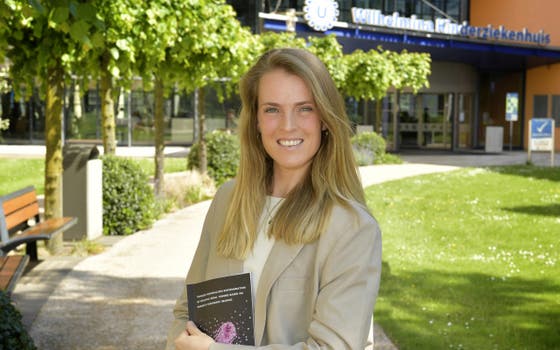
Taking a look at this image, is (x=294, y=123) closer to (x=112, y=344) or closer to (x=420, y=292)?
(x=112, y=344)

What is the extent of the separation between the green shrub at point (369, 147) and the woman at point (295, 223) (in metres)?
23.7

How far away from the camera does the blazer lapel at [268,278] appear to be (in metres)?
2.25

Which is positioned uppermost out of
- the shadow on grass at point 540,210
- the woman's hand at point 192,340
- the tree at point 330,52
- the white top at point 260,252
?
the tree at point 330,52

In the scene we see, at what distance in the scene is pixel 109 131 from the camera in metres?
13.0

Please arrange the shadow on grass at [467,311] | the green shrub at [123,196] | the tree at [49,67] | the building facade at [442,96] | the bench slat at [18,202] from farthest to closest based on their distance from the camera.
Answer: the building facade at [442,96] → the green shrub at [123,196] → the tree at [49,67] → the bench slat at [18,202] → the shadow on grass at [467,311]

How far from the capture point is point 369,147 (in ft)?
88.0

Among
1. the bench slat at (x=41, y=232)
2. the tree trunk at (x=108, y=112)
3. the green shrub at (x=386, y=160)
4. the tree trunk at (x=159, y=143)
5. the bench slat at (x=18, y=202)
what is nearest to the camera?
the bench slat at (x=41, y=232)

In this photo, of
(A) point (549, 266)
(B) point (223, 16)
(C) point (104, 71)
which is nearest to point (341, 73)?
(B) point (223, 16)

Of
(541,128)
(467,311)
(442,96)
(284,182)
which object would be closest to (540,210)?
(467,311)

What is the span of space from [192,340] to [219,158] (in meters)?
15.7

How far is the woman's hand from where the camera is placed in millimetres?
2262

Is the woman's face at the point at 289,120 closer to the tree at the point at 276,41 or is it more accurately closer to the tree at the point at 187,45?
the tree at the point at 187,45

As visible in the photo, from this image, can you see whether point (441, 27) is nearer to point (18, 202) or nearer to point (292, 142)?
point (18, 202)

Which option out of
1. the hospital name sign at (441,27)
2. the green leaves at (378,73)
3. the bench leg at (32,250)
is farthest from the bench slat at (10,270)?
the hospital name sign at (441,27)
